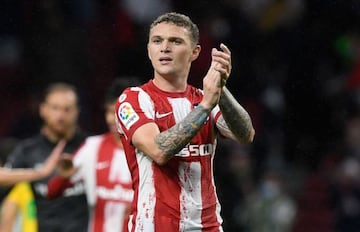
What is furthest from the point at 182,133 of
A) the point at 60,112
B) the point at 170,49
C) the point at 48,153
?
the point at 48,153

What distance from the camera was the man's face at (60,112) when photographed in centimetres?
807

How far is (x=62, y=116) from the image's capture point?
26.5ft

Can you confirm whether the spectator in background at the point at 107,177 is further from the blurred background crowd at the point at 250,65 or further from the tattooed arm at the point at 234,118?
the blurred background crowd at the point at 250,65

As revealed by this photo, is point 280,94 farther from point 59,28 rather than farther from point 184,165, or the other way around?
point 184,165

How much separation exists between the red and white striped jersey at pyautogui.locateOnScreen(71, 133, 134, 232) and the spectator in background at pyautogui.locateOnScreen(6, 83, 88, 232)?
0.13m

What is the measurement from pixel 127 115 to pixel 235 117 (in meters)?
0.52

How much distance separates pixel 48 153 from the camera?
8156 mm

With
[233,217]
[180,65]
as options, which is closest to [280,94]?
[233,217]

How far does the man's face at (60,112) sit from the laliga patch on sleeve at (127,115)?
2.48m

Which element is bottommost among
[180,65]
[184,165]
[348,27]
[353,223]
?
[353,223]

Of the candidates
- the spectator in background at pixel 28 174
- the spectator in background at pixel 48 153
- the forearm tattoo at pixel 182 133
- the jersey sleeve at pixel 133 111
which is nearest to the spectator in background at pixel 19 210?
the spectator in background at pixel 48 153

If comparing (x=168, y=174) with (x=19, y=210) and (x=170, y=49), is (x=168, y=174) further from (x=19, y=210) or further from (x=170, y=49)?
(x=19, y=210)

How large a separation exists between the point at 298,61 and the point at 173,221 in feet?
20.1

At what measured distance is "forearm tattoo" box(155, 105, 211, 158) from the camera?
5332mm
